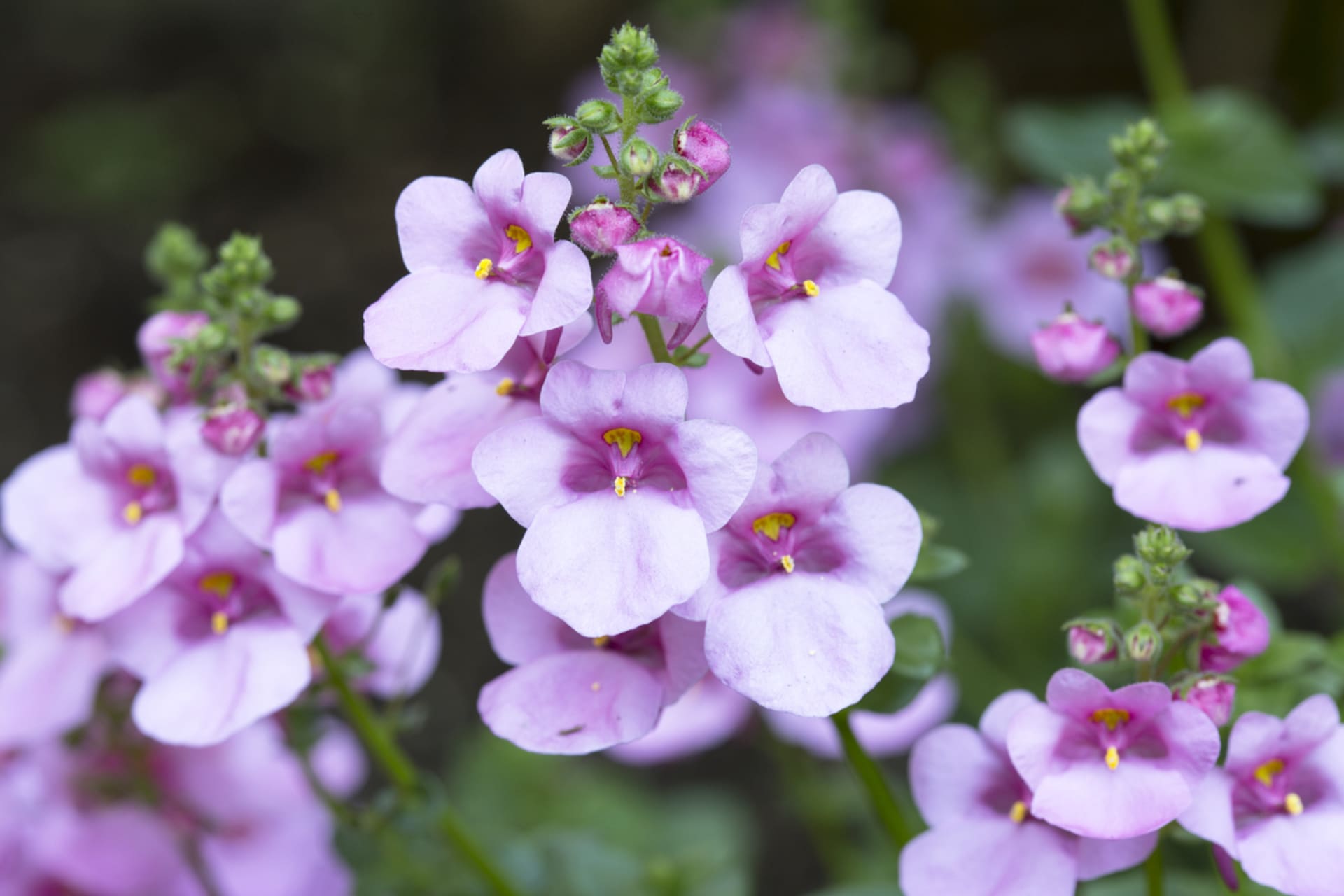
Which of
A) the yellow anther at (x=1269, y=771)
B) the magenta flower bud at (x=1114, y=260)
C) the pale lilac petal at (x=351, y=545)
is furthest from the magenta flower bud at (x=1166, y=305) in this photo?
the pale lilac petal at (x=351, y=545)

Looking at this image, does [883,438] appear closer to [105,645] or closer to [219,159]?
[105,645]

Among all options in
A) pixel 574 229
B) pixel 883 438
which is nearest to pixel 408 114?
pixel 883 438

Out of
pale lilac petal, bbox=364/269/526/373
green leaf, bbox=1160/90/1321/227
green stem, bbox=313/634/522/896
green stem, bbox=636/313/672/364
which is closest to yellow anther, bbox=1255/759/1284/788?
green stem, bbox=636/313/672/364

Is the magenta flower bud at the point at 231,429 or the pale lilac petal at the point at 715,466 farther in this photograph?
the magenta flower bud at the point at 231,429

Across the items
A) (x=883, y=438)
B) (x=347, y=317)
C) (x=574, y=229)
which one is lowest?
(x=883, y=438)

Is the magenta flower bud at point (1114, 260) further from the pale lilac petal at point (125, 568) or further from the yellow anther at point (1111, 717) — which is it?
the pale lilac petal at point (125, 568)

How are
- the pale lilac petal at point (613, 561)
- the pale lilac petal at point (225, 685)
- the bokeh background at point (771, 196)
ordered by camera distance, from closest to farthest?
the pale lilac petal at point (613, 561), the pale lilac petal at point (225, 685), the bokeh background at point (771, 196)

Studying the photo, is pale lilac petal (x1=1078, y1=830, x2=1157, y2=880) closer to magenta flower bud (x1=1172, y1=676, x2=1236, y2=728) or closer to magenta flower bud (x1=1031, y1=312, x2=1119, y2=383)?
magenta flower bud (x1=1172, y1=676, x2=1236, y2=728)

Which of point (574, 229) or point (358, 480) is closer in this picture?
point (574, 229)
